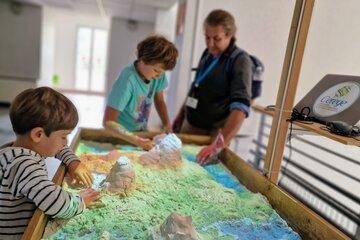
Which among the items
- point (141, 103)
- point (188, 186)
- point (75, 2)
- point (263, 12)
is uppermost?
point (75, 2)

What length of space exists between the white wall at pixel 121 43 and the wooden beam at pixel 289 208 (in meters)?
5.75

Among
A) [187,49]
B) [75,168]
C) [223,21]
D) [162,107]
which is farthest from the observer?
[187,49]

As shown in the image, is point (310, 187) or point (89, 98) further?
point (89, 98)

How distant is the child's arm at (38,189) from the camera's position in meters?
0.75

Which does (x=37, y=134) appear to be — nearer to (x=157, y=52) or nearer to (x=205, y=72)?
(x=157, y=52)

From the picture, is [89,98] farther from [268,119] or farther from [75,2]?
[268,119]

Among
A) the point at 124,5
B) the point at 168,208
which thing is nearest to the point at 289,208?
the point at 168,208

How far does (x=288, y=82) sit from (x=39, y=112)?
85 centimetres

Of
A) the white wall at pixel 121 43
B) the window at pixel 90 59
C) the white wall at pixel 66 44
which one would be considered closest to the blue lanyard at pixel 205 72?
the white wall at pixel 121 43

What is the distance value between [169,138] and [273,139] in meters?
0.42

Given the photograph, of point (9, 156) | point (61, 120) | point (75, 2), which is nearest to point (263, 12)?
point (61, 120)

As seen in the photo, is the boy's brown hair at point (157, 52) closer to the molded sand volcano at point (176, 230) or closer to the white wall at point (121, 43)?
the molded sand volcano at point (176, 230)

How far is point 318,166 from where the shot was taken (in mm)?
1985

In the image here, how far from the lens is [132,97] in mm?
1410
